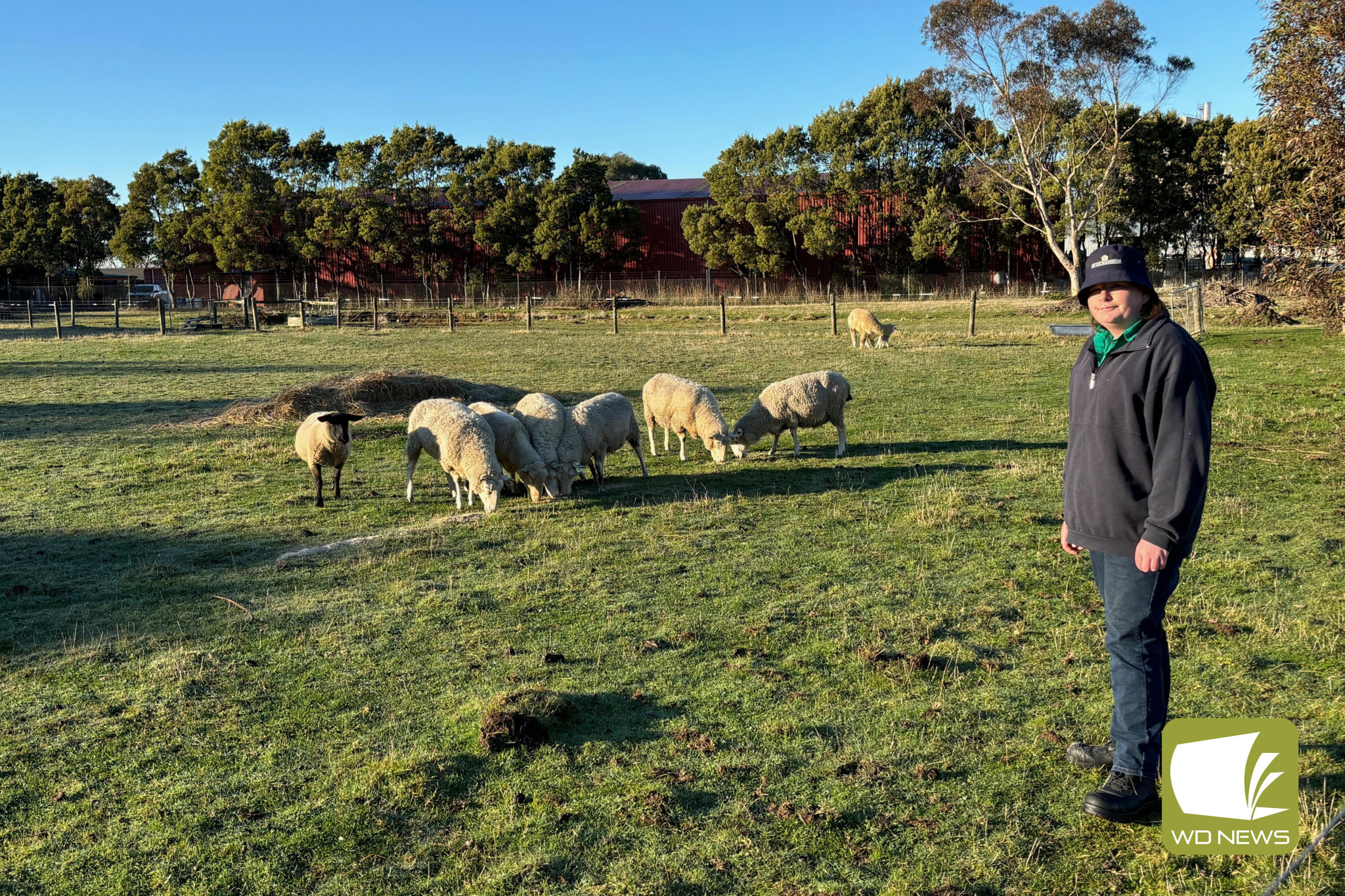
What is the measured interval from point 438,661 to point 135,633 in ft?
8.00

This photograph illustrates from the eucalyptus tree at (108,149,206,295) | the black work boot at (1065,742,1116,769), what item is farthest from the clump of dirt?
the eucalyptus tree at (108,149,206,295)

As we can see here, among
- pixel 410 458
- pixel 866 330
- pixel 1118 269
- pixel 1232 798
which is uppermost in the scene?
pixel 866 330

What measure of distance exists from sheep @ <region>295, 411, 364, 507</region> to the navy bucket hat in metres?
8.51

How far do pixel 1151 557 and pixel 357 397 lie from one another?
14576 millimetres

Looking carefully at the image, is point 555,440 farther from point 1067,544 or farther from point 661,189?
point 661,189

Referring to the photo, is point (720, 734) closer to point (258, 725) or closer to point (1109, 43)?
point (258, 725)

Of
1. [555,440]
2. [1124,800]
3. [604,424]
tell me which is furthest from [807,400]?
[1124,800]

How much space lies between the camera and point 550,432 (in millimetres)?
10703

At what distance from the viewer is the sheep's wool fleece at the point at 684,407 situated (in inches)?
477

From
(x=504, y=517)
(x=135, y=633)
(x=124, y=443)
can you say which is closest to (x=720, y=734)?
(x=135, y=633)

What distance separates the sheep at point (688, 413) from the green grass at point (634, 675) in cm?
39

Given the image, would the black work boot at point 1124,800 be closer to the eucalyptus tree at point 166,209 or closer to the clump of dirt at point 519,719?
the clump of dirt at point 519,719

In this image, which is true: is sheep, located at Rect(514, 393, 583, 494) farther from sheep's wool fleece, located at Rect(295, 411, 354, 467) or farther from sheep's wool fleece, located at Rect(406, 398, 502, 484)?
sheep's wool fleece, located at Rect(295, 411, 354, 467)

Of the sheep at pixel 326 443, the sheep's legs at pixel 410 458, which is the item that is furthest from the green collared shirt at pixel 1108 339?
the sheep at pixel 326 443
